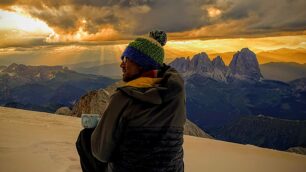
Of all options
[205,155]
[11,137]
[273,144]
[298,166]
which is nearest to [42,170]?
[11,137]

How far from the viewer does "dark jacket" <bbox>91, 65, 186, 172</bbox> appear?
2287mm

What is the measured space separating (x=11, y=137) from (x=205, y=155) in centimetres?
335

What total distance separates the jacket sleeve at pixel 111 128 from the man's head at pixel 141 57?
0.66ft

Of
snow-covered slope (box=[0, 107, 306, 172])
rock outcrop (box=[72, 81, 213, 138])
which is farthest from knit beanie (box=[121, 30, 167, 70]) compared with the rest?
rock outcrop (box=[72, 81, 213, 138])

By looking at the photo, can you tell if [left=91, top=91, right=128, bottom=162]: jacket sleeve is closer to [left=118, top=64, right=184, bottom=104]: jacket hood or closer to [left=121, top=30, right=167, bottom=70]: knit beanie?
[left=118, top=64, right=184, bottom=104]: jacket hood

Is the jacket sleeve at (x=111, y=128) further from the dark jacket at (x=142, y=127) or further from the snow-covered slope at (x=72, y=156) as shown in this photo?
the snow-covered slope at (x=72, y=156)

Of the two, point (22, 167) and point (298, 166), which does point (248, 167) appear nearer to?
point (298, 166)

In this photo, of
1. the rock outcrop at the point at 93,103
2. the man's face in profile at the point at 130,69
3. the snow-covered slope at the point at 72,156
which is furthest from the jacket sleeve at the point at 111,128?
the rock outcrop at the point at 93,103

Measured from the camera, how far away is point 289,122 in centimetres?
19988

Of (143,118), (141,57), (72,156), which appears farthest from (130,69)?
(72,156)

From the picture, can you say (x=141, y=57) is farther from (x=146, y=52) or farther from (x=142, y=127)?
(x=142, y=127)

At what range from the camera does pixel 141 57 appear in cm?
239

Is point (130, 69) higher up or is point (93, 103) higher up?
point (130, 69)

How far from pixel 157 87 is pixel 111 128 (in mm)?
354
